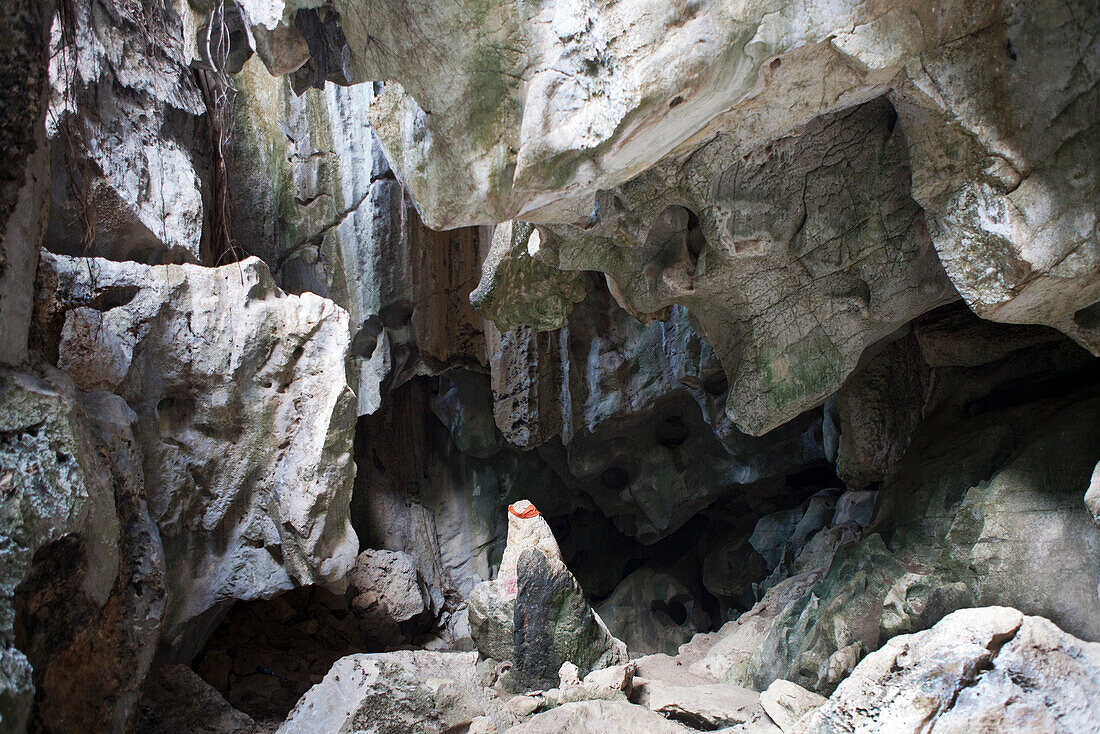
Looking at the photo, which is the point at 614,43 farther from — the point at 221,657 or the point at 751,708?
the point at 221,657

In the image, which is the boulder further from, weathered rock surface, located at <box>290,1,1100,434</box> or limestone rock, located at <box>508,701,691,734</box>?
weathered rock surface, located at <box>290,1,1100,434</box>

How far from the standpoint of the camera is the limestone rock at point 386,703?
3.36 meters

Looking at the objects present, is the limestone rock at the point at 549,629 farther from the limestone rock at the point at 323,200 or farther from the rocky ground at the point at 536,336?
the limestone rock at the point at 323,200

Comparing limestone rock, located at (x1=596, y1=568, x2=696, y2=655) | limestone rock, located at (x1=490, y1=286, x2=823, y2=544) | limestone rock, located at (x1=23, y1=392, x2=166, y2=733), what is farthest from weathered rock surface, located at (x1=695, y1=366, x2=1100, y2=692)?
limestone rock, located at (x1=23, y1=392, x2=166, y2=733)

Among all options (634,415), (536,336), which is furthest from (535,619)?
(536,336)

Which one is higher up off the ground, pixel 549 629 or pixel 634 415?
pixel 634 415

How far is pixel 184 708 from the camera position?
371cm

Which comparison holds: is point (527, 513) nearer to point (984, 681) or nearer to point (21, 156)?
point (984, 681)

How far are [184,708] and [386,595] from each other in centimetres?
261

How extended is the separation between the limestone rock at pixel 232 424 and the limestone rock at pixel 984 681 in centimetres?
301

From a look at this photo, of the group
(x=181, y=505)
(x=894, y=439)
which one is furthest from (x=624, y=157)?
(x=894, y=439)

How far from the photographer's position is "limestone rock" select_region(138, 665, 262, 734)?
357cm

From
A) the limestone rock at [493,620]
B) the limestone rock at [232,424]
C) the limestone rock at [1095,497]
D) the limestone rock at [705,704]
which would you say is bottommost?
the limestone rock at [705,704]

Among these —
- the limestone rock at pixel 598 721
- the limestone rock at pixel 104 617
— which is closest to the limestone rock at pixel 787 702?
the limestone rock at pixel 598 721
